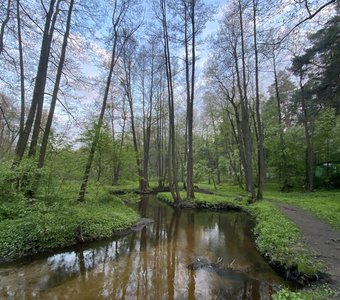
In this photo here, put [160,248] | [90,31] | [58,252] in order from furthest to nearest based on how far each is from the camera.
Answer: [90,31], [160,248], [58,252]

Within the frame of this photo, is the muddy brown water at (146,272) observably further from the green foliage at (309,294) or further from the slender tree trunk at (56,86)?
the slender tree trunk at (56,86)

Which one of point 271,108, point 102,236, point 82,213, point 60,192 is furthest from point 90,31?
point 271,108

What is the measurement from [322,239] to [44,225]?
725 cm

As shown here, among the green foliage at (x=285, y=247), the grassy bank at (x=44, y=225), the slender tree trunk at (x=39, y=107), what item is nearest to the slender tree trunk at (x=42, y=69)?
the slender tree trunk at (x=39, y=107)

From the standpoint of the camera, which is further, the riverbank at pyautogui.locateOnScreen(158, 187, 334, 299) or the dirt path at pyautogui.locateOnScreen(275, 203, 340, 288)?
the dirt path at pyautogui.locateOnScreen(275, 203, 340, 288)

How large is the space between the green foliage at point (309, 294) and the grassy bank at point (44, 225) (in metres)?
5.37

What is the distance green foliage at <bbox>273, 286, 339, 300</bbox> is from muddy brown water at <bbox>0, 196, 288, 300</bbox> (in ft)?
2.56

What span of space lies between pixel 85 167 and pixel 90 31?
583 centimetres

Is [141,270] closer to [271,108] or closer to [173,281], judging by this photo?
[173,281]

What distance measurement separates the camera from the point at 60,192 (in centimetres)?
705

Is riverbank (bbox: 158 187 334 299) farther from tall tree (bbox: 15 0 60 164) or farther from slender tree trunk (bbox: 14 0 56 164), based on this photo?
slender tree trunk (bbox: 14 0 56 164)

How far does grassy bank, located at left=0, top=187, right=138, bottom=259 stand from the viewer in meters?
5.54

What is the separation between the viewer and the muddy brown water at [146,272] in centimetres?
406

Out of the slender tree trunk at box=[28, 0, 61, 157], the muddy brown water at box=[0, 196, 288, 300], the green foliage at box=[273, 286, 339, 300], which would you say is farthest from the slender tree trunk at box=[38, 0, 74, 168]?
the green foliage at box=[273, 286, 339, 300]
